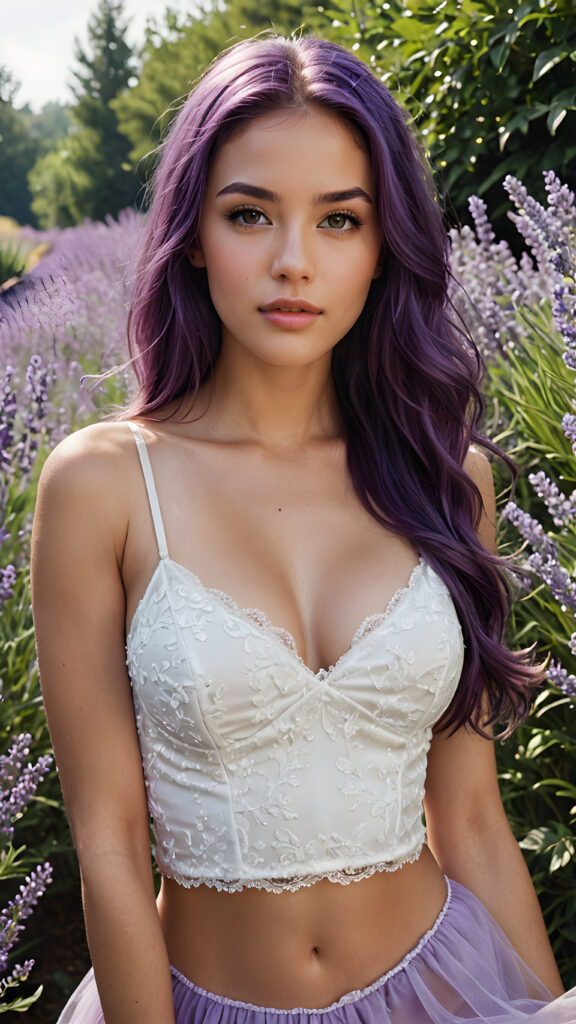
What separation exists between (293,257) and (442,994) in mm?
1140

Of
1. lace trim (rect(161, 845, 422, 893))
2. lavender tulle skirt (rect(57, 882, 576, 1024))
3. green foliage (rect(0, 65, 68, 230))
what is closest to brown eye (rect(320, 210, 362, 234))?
lace trim (rect(161, 845, 422, 893))

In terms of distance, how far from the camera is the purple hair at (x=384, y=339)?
1.66m

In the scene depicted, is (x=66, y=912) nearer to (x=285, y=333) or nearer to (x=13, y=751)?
(x=13, y=751)

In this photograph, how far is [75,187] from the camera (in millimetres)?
30516

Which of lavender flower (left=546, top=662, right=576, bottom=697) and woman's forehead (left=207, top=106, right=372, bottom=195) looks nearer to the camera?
woman's forehead (left=207, top=106, right=372, bottom=195)

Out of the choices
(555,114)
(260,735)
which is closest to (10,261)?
(260,735)

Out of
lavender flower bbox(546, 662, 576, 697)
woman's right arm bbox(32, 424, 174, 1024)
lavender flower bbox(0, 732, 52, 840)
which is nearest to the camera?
woman's right arm bbox(32, 424, 174, 1024)

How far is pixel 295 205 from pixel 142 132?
89.1ft

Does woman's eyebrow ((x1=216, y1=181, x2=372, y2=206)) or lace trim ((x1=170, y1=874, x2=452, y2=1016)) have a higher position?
woman's eyebrow ((x1=216, y1=181, x2=372, y2=206))

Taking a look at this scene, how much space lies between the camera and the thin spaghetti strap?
1.53 metres

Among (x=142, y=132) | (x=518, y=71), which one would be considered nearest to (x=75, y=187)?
(x=142, y=132)

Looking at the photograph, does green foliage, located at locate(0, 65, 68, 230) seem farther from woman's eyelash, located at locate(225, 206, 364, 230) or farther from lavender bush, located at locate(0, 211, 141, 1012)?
woman's eyelash, located at locate(225, 206, 364, 230)

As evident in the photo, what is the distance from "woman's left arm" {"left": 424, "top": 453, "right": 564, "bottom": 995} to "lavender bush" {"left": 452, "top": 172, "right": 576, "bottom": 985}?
8.7 inches

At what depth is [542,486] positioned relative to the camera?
1.78m
